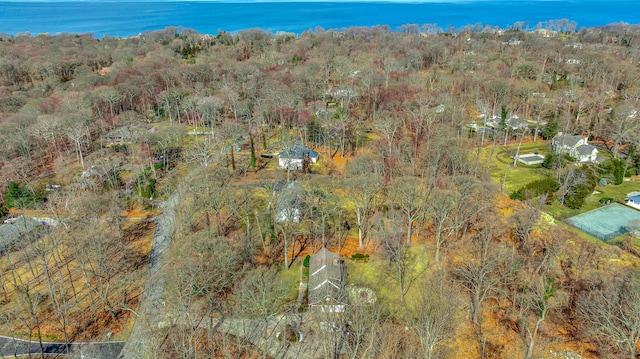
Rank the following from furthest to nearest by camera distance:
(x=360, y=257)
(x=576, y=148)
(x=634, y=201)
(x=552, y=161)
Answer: (x=576, y=148), (x=552, y=161), (x=634, y=201), (x=360, y=257)

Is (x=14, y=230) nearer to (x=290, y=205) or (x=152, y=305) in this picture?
(x=152, y=305)

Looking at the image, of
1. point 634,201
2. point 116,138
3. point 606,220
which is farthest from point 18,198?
point 634,201

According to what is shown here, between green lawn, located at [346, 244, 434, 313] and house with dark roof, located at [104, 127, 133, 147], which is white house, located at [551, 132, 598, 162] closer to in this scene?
green lawn, located at [346, 244, 434, 313]

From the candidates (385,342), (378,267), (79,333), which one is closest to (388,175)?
(378,267)

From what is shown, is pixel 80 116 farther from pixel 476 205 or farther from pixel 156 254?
pixel 476 205

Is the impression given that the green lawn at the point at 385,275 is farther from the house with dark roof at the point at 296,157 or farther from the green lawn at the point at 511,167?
the house with dark roof at the point at 296,157

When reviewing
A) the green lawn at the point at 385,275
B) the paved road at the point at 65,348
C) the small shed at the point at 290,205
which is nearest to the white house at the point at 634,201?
the green lawn at the point at 385,275
